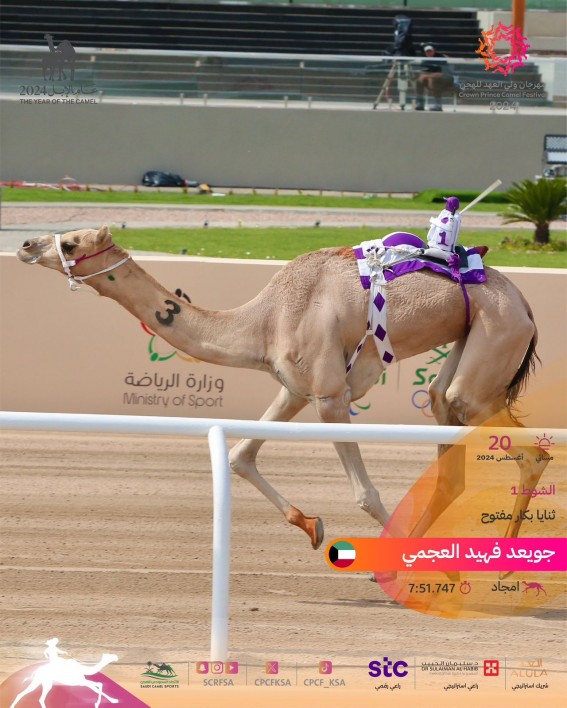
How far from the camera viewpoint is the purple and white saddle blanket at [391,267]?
24.1ft

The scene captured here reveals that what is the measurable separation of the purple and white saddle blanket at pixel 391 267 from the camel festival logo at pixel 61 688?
3.09 meters

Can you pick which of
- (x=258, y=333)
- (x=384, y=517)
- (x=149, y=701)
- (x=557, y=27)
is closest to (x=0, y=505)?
(x=258, y=333)

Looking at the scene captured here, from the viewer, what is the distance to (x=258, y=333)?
7.49 m

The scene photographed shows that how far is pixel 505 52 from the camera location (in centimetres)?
2570

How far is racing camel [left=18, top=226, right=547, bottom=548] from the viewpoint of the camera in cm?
724

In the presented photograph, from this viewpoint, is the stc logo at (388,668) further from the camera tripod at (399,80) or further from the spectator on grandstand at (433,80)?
the camera tripod at (399,80)

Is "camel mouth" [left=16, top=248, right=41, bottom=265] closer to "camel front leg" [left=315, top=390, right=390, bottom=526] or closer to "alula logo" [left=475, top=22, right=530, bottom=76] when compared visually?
"camel front leg" [left=315, top=390, right=390, bottom=526]

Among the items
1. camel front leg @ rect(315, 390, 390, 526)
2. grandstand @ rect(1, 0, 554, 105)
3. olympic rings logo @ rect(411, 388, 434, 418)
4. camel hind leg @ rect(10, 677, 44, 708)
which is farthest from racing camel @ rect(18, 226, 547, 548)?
grandstand @ rect(1, 0, 554, 105)

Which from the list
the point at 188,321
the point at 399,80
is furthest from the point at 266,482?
the point at 399,80

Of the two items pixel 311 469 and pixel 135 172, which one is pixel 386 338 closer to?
pixel 311 469

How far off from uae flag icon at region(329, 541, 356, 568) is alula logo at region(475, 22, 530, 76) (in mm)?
16341

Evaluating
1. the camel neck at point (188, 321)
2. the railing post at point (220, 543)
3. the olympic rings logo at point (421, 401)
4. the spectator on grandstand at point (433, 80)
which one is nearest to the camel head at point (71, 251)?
the camel neck at point (188, 321)

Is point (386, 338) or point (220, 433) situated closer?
point (220, 433)

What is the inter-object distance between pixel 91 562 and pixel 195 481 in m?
2.20
